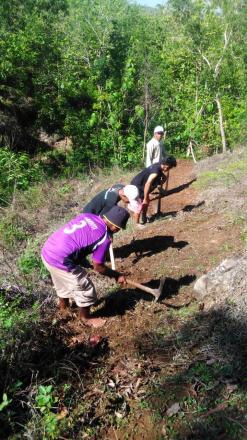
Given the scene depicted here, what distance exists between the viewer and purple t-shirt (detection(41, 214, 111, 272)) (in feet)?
12.6

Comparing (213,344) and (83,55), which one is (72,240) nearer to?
(213,344)

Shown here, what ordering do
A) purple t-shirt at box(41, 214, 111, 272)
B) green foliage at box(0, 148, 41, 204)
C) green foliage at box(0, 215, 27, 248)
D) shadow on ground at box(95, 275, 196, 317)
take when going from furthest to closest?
1. green foliage at box(0, 148, 41, 204)
2. green foliage at box(0, 215, 27, 248)
3. shadow on ground at box(95, 275, 196, 317)
4. purple t-shirt at box(41, 214, 111, 272)

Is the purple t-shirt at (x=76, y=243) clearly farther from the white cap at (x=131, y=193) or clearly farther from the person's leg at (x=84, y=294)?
the white cap at (x=131, y=193)

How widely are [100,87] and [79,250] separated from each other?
9950mm

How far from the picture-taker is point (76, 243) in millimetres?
3848

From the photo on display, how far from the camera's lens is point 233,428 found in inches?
116

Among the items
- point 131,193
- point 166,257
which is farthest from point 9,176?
point 131,193

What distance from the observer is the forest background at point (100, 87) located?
12.4 metres

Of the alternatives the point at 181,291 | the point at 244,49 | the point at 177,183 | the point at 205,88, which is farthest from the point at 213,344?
the point at 244,49

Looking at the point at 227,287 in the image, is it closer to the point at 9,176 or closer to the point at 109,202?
the point at 109,202

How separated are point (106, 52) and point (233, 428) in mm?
11971

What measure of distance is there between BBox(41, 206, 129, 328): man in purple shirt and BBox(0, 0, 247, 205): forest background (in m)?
6.90

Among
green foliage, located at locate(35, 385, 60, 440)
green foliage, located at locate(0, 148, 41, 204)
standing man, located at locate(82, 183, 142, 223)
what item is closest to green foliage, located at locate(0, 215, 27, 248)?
green foliage, located at locate(0, 148, 41, 204)

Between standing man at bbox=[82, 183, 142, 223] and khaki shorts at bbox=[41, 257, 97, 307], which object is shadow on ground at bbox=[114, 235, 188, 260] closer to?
standing man at bbox=[82, 183, 142, 223]
